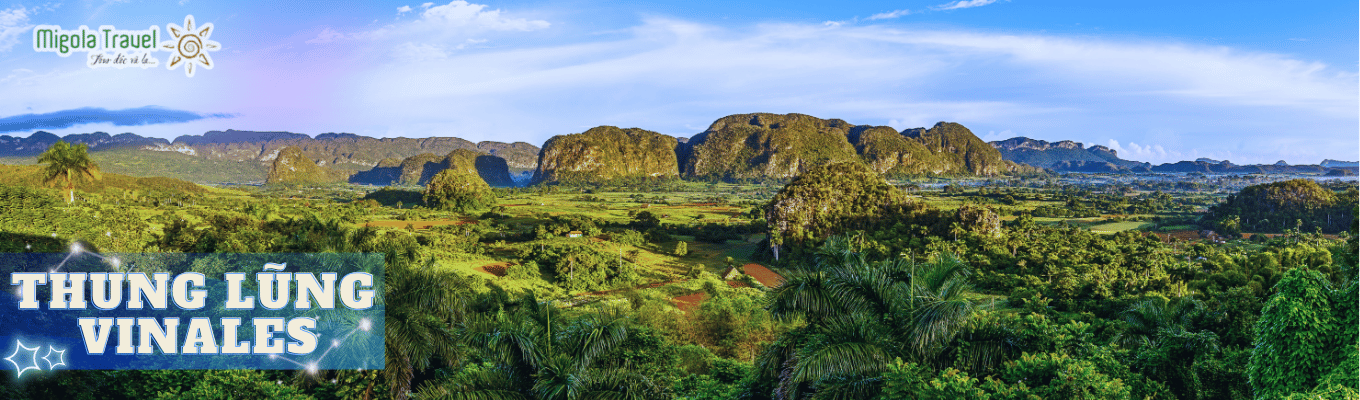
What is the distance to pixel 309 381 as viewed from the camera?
9992 mm

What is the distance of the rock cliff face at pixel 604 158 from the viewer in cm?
16988

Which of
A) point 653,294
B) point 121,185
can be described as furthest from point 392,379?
point 121,185

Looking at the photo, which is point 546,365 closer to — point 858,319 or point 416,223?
point 858,319

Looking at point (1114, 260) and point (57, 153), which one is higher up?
point (57, 153)

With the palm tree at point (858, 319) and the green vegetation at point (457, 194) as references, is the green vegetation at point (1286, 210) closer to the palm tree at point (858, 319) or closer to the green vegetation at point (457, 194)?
the palm tree at point (858, 319)

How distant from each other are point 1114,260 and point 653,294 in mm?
21453

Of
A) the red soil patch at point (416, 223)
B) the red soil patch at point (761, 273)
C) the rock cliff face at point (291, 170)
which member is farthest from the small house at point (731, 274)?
the rock cliff face at point (291, 170)

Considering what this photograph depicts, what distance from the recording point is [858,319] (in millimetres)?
7340

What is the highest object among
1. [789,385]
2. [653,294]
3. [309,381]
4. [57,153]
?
[57,153]

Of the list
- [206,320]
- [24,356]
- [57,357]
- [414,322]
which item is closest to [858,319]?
[414,322]

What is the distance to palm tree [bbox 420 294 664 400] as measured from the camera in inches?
289

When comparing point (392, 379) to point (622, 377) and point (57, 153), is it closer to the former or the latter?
point (622, 377)

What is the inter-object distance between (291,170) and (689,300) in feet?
588

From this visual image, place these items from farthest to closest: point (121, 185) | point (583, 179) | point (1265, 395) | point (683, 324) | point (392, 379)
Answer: point (583, 179), point (121, 185), point (683, 324), point (392, 379), point (1265, 395)
